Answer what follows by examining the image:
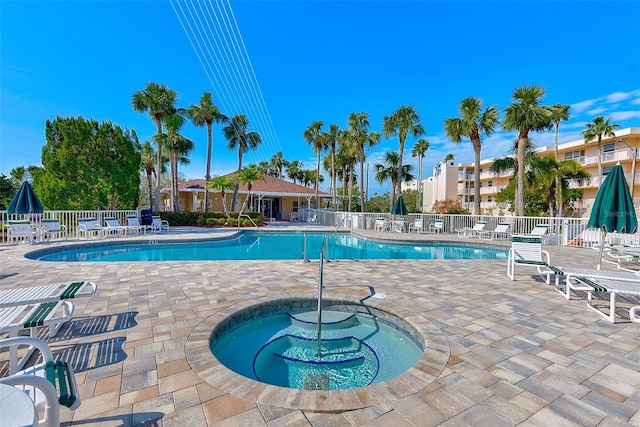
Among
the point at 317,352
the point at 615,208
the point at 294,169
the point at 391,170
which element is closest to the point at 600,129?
the point at 391,170

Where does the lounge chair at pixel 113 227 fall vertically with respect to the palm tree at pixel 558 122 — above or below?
below

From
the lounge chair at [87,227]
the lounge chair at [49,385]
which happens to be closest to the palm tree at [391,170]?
the lounge chair at [87,227]

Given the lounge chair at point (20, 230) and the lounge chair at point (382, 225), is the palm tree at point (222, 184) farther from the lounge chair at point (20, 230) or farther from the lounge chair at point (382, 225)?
the lounge chair at point (20, 230)

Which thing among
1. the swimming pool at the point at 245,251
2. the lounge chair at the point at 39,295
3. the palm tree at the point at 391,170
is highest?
the palm tree at the point at 391,170

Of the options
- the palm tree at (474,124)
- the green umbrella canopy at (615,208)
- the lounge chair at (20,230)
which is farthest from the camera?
the palm tree at (474,124)

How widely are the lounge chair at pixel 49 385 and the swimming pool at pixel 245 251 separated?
7.10m

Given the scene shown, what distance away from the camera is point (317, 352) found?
11.5ft

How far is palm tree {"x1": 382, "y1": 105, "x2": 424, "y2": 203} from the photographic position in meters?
22.2

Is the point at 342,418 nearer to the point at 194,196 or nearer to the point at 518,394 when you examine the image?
the point at 518,394

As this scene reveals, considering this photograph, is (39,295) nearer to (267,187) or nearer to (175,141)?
(175,141)

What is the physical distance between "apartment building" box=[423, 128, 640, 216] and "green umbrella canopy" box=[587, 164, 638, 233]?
1658cm

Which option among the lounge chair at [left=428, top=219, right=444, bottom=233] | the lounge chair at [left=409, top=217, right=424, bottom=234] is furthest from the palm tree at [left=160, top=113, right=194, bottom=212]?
the lounge chair at [left=428, top=219, right=444, bottom=233]

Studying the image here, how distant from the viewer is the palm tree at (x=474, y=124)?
58.1 ft

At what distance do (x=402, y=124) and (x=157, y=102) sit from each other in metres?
17.5
